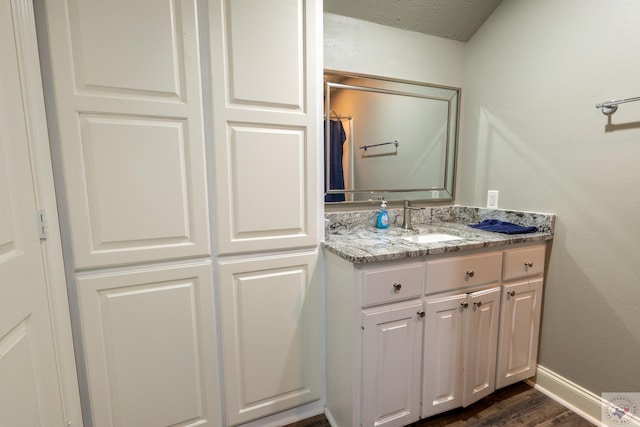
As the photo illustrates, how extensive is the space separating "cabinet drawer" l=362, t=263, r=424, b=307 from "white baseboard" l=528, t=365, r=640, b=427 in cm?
109

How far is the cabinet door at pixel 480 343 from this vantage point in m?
1.41

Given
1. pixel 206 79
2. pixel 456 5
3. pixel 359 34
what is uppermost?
pixel 456 5

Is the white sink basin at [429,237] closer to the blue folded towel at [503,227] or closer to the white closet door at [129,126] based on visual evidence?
the blue folded towel at [503,227]

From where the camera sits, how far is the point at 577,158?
4.78ft

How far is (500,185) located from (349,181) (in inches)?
38.9

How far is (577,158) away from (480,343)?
1073 mm

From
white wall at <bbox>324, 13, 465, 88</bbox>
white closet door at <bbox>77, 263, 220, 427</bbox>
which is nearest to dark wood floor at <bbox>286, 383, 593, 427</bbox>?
white closet door at <bbox>77, 263, 220, 427</bbox>

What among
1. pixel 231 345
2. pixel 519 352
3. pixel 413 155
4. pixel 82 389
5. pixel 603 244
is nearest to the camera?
pixel 82 389

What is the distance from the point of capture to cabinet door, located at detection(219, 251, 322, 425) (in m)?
1.26

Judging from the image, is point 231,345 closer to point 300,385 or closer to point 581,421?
point 300,385

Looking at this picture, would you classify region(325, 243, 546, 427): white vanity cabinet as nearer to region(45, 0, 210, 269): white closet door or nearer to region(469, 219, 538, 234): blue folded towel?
region(469, 219, 538, 234): blue folded towel

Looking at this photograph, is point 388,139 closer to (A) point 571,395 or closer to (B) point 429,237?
(B) point 429,237

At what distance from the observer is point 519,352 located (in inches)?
62.3

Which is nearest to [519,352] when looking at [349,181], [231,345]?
[349,181]
